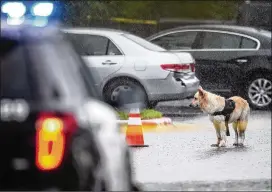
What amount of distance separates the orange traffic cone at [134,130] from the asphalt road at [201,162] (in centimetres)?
13

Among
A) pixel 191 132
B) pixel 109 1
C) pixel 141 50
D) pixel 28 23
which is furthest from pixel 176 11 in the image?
pixel 28 23

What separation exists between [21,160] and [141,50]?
1090cm

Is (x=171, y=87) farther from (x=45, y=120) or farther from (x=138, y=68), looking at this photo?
(x=45, y=120)

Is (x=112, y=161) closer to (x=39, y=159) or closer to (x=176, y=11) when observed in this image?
(x=39, y=159)

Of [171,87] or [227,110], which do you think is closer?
[227,110]

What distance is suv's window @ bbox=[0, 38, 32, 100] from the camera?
405cm

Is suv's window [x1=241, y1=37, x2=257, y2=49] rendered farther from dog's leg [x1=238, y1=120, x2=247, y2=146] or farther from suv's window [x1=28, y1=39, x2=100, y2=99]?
suv's window [x1=28, y1=39, x2=100, y2=99]

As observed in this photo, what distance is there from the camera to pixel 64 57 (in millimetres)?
4168

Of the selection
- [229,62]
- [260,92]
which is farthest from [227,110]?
[229,62]

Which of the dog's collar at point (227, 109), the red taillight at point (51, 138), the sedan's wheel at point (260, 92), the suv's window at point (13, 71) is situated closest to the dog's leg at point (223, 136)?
the dog's collar at point (227, 109)

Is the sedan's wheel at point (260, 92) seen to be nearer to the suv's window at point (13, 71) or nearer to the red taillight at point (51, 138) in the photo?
the suv's window at point (13, 71)

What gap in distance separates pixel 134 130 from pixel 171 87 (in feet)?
12.6

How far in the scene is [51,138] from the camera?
12.9 ft

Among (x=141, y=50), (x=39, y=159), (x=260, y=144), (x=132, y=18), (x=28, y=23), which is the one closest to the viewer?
(x=39, y=159)
